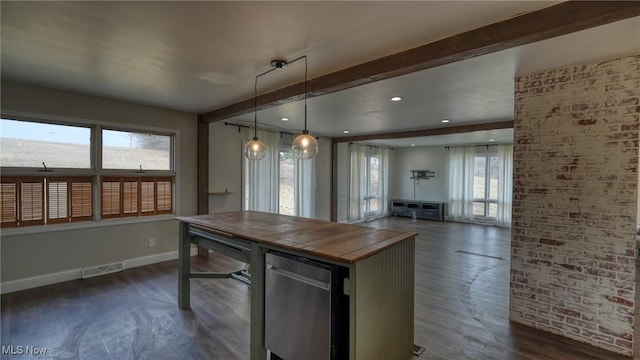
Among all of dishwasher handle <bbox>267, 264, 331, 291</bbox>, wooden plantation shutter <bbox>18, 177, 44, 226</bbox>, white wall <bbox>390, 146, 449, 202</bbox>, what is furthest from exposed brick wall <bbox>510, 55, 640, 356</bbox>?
white wall <bbox>390, 146, 449, 202</bbox>

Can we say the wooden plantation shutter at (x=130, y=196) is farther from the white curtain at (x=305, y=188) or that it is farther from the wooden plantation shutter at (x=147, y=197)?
the white curtain at (x=305, y=188)

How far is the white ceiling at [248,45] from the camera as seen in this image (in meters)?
1.81

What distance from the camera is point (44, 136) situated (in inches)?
143

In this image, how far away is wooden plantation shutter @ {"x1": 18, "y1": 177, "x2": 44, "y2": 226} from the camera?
3496 mm

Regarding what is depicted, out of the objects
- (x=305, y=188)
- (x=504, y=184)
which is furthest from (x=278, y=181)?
(x=504, y=184)

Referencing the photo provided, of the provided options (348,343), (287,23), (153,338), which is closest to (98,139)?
(153,338)

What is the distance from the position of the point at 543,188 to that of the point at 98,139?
17.1 feet

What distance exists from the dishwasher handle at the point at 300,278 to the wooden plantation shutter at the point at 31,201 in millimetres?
3385

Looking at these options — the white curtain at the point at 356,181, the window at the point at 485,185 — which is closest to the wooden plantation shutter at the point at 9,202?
the white curtain at the point at 356,181

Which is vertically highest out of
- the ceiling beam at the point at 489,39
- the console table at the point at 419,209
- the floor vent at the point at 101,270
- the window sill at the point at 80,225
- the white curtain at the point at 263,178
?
the ceiling beam at the point at 489,39

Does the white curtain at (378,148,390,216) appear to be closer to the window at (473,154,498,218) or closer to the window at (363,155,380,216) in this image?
the window at (363,155,380,216)

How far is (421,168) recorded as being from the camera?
9.70m

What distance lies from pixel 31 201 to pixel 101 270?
1.18 metres

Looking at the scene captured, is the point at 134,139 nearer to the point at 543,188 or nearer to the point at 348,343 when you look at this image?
the point at 348,343
